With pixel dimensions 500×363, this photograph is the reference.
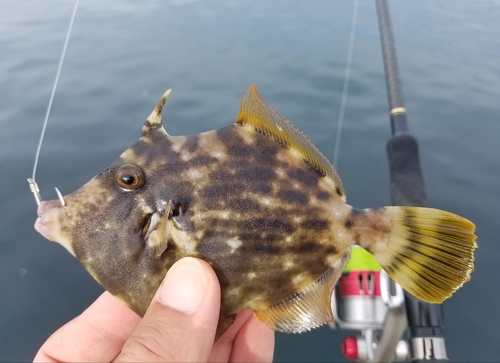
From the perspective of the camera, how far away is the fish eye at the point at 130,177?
1624 mm

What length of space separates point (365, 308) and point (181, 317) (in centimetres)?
175

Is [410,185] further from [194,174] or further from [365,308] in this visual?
[194,174]

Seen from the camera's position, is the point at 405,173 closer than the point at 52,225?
No

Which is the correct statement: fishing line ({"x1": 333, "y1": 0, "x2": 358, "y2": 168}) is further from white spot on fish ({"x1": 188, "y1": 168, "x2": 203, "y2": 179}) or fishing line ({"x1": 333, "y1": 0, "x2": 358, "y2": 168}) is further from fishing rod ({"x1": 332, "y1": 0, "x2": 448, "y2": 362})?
white spot on fish ({"x1": 188, "y1": 168, "x2": 203, "y2": 179})

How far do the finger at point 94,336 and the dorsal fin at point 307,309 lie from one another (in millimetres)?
1226

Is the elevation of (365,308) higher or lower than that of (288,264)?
lower

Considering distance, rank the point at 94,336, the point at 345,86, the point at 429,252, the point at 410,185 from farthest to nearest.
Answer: the point at 345,86 → the point at 410,185 → the point at 94,336 → the point at 429,252

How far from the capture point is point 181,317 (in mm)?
1695

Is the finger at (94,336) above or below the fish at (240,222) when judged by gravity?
below

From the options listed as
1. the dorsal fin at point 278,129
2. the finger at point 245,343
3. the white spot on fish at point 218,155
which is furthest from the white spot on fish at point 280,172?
the finger at point 245,343

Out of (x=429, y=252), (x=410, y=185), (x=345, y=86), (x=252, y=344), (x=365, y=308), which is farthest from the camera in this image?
(x=345, y=86)

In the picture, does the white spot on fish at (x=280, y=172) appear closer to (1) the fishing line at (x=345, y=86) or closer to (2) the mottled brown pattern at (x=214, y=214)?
(2) the mottled brown pattern at (x=214, y=214)

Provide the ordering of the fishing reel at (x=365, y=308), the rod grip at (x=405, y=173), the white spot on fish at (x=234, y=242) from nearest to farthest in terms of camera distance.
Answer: the white spot on fish at (x=234, y=242) < the fishing reel at (x=365, y=308) < the rod grip at (x=405, y=173)

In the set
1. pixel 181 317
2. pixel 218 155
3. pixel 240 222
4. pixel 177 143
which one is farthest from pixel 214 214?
pixel 181 317
